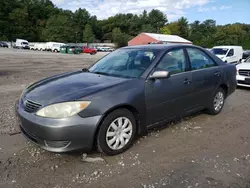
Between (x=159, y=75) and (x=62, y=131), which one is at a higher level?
(x=159, y=75)

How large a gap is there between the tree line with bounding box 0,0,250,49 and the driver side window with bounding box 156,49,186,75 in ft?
191

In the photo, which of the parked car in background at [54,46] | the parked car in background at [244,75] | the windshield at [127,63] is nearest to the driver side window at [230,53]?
the parked car in background at [244,75]

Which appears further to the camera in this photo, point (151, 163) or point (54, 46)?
point (54, 46)

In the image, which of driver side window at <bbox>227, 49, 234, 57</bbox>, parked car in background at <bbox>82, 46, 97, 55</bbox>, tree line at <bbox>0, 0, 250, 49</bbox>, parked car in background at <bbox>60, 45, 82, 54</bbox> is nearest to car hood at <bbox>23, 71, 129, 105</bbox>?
driver side window at <bbox>227, 49, 234, 57</bbox>

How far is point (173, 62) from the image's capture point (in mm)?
3877

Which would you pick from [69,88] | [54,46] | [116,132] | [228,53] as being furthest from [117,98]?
[54,46]

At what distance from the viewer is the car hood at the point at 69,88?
2856 millimetres

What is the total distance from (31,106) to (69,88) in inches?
21.2

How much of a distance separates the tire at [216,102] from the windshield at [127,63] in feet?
6.23

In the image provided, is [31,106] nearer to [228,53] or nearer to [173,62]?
[173,62]

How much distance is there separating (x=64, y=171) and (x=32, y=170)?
0.40 meters

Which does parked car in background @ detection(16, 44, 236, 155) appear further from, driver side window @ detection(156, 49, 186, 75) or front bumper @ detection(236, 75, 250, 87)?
front bumper @ detection(236, 75, 250, 87)

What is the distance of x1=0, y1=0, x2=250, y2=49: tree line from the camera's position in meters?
69.0

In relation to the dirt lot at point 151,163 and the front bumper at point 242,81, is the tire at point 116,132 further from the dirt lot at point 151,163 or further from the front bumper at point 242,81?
the front bumper at point 242,81
